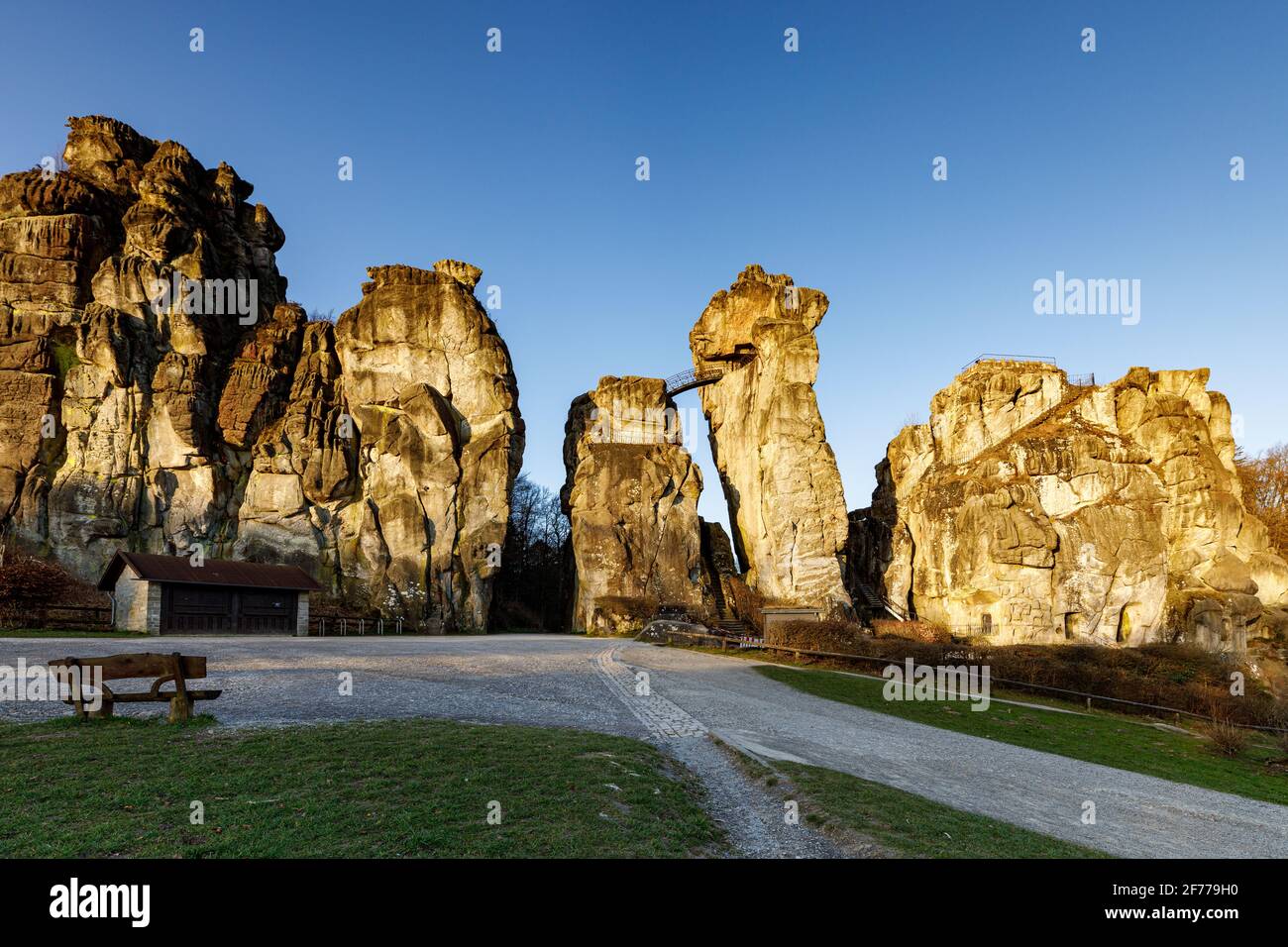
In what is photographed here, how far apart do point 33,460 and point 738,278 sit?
5699 centimetres

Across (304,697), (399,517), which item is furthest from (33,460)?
(304,697)

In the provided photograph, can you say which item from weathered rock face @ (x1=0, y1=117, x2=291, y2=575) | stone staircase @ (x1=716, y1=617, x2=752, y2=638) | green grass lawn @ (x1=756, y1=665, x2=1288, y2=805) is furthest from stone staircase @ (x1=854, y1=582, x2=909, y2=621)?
weathered rock face @ (x1=0, y1=117, x2=291, y2=575)

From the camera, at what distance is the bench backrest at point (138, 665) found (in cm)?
1102

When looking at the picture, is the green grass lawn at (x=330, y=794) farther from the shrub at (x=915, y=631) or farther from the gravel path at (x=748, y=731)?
the shrub at (x=915, y=631)

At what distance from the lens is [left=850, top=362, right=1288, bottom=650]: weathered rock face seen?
55156 millimetres

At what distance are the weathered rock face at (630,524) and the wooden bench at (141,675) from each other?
133 ft

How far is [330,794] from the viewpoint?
283 inches

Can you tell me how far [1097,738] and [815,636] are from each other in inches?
505

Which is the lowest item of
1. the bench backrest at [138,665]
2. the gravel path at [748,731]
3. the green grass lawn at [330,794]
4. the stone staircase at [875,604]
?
the stone staircase at [875,604]

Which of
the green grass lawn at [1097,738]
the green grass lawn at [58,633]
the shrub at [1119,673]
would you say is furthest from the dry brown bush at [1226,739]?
the green grass lawn at [58,633]

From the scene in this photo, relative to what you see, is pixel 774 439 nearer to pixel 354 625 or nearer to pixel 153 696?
pixel 354 625

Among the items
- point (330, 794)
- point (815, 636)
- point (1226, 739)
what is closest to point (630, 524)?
point (815, 636)

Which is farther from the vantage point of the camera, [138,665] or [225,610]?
[225,610]
